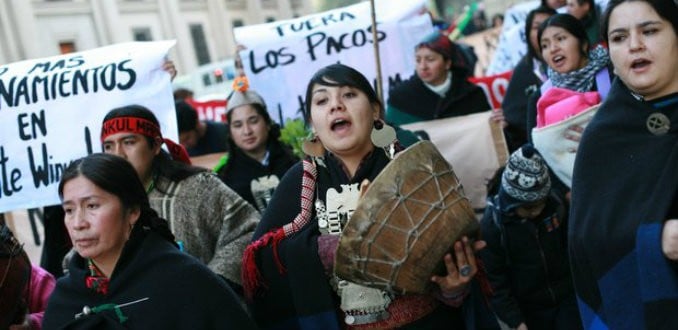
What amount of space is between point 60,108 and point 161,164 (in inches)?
57.1

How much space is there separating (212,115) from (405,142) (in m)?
6.96

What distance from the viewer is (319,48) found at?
19.0 feet

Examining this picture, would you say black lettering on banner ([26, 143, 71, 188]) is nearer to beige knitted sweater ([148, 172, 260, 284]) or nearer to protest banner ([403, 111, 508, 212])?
beige knitted sweater ([148, 172, 260, 284])

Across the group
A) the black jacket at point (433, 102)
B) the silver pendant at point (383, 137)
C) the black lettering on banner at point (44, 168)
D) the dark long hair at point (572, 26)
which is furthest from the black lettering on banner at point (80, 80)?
the dark long hair at point (572, 26)

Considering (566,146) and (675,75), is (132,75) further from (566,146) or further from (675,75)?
(675,75)

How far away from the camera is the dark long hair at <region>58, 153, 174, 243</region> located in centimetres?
269

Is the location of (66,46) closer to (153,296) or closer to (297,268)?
(153,296)

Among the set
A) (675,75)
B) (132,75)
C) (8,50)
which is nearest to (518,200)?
(675,75)

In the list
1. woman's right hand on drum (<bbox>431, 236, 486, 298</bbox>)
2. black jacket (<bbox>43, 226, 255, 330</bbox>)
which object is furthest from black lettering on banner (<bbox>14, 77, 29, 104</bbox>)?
woman's right hand on drum (<bbox>431, 236, 486, 298</bbox>)

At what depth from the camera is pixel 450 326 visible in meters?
2.73

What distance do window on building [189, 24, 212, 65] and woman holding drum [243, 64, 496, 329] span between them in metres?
32.1

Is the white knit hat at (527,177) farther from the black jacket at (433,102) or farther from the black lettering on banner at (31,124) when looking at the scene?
the black lettering on banner at (31,124)

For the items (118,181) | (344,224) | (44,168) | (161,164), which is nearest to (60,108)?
(44,168)

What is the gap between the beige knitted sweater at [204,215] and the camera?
3.50 meters
